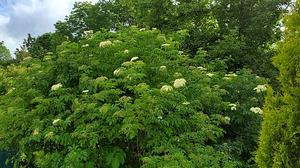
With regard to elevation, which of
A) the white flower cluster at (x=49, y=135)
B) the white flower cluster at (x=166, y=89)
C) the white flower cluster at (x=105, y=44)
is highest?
the white flower cluster at (x=105, y=44)

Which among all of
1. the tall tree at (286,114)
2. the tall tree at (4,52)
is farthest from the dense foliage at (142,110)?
the tall tree at (4,52)

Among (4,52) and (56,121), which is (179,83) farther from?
(4,52)

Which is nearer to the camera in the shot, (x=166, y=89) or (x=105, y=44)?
(x=166, y=89)

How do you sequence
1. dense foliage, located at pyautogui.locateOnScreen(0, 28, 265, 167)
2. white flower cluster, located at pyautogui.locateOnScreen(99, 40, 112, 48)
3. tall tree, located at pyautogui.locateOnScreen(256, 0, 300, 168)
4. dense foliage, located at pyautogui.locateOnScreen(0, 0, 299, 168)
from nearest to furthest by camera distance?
tall tree, located at pyautogui.locateOnScreen(256, 0, 300, 168)
dense foliage, located at pyautogui.locateOnScreen(0, 0, 299, 168)
dense foliage, located at pyautogui.locateOnScreen(0, 28, 265, 167)
white flower cluster, located at pyautogui.locateOnScreen(99, 40, 112, 48)

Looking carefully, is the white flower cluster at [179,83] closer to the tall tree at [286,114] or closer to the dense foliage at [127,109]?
the dense foliage at [127,109]

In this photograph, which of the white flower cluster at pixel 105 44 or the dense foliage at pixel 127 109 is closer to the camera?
the dense foliage at pixel 127 109

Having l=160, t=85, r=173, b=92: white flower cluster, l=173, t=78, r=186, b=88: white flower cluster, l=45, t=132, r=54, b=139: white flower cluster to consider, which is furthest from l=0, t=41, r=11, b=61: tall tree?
l=160, t=85, r=173, b=92: white flower cluster

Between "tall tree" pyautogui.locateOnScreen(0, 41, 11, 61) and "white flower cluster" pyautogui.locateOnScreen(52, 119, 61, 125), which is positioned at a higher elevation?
"white flower cluster" pyautogui.locateOnScreen(52, 119, 61, 125)

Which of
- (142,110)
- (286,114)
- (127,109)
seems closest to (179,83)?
(142,110)

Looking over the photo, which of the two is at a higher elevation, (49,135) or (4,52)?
(49,135)

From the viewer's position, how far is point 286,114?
148 inches

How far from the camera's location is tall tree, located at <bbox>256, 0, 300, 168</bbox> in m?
3.72

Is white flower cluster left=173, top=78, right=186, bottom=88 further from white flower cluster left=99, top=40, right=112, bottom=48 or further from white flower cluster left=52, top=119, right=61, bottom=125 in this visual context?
white flower cluster left=52, top=119, right=61, bottom=125

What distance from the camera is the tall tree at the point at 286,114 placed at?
3719 millimetres
